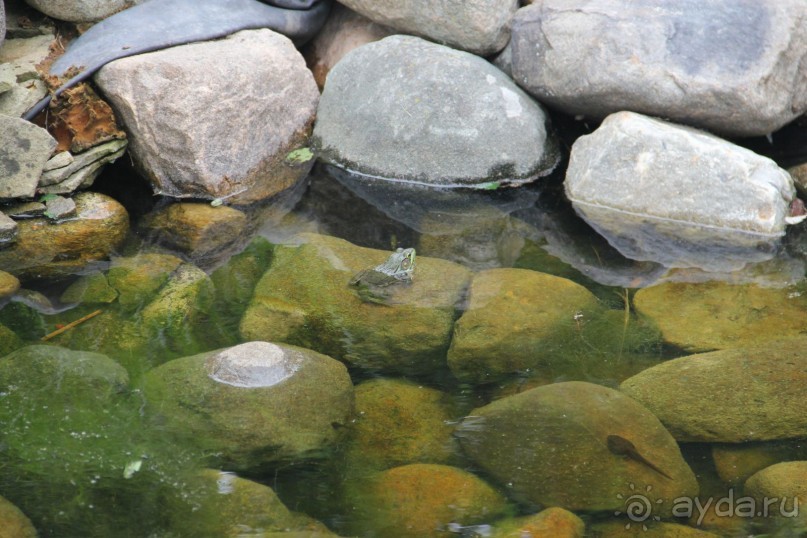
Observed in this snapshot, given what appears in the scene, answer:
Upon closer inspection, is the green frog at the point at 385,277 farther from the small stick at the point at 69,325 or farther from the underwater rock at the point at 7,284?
the underwater rock at the point at 7,284

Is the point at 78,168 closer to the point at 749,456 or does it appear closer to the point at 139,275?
the point at 139,275

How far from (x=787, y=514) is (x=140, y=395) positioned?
2.66 meters

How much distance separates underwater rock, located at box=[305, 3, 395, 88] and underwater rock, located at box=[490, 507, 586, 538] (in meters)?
4.72

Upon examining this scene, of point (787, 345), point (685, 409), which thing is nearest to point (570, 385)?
point (685, 409)

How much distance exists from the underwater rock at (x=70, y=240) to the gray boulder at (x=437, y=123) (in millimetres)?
1776

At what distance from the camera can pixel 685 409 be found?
3.51 meters

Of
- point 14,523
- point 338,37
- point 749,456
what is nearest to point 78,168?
point 338,37

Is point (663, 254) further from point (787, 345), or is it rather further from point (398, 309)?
point (398, 309)

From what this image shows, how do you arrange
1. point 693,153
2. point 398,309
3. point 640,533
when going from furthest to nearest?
1. point 693,153
2. point 398,309
3. point 640,533

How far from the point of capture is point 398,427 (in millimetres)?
3447

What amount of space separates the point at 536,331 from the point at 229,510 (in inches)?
70.7

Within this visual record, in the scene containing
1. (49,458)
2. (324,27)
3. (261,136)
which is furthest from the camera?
(324,27)

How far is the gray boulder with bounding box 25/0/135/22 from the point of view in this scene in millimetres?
5898

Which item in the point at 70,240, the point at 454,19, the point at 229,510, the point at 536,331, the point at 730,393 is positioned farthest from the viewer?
the point at 454,19
